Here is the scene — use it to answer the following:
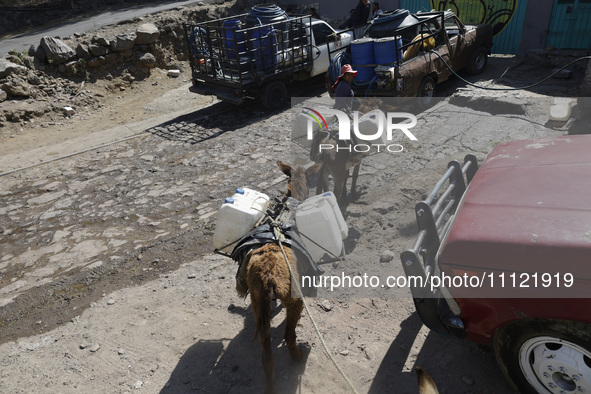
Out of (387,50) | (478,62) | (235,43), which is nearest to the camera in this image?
(387,50)

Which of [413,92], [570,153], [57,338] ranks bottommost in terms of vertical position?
[57,338]

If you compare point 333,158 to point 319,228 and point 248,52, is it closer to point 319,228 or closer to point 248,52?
point 319,228

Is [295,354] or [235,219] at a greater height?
[235,219]

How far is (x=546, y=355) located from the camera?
2.77 metres

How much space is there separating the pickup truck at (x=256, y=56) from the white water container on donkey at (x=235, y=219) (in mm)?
6342

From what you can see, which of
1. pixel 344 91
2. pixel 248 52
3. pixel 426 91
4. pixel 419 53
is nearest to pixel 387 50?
pixel 419 53

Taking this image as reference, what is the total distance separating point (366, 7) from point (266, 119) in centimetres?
638

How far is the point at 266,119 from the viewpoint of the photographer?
1037 cm

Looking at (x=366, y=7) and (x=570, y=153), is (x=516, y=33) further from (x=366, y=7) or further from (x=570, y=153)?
(x=570, y=153)

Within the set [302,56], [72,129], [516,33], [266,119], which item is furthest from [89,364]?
[516,33]

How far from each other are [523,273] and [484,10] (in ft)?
45.2

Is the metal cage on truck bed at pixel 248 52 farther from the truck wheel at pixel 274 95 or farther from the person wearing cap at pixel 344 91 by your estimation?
the person wearing cap at pixel 344 91

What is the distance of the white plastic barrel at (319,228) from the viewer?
413 cm

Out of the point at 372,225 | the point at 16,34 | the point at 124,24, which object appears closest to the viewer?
the point at 372,225
